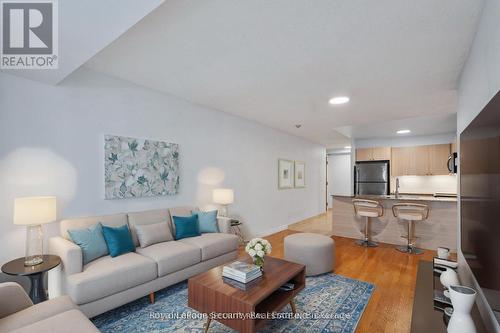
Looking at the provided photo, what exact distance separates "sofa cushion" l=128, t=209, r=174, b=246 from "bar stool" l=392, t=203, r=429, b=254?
3.93 metres

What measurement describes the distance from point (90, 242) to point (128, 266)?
48 cm

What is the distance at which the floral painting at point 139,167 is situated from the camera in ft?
9.64

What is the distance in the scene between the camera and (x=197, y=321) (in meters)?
2.23

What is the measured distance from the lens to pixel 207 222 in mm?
3592

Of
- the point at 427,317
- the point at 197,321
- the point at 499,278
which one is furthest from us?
the point at 197,321

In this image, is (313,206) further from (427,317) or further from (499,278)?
→ (499,278)

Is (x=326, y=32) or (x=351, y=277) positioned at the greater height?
(x=326, y=32)

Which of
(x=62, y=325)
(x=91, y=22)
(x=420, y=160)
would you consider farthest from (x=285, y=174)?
(x=62, y=325)

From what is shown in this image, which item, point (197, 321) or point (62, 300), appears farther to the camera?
point (197, 321)

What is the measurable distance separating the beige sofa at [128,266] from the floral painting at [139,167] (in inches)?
12.0

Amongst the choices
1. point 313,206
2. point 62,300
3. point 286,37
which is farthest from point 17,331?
point 313,206

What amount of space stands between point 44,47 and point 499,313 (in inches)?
130

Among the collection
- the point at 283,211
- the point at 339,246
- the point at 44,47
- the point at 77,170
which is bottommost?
the point at 339,246

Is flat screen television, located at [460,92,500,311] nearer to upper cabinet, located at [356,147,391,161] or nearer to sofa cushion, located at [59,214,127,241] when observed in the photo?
sofa cushion, located at [59,214,127,241]
